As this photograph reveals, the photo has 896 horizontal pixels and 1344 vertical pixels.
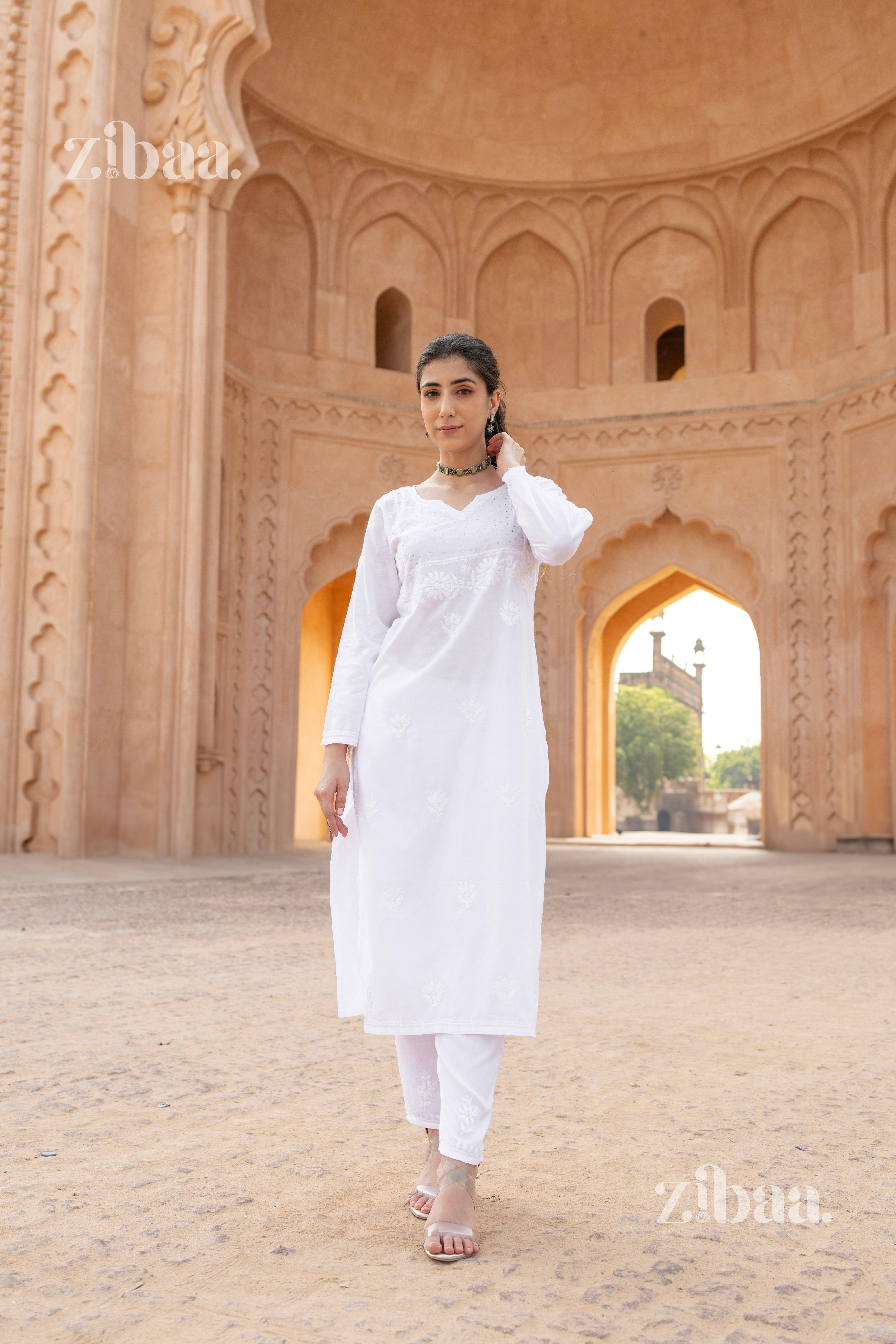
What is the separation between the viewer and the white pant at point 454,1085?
1.96 meters

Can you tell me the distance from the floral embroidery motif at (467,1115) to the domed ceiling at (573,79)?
528 inches

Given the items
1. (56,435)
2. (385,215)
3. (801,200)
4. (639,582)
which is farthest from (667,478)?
(56,435)

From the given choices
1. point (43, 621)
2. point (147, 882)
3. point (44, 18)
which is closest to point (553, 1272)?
point (147, 882)

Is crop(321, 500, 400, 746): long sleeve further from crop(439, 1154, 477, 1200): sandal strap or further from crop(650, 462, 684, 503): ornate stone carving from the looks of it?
crop(650, 462, 684, 503): ornate stone carving

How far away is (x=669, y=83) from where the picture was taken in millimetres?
14602

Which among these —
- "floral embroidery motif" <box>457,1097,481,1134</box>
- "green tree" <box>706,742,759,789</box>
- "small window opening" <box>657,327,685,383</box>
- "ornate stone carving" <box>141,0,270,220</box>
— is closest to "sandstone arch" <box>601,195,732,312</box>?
"small window opening" <box>657,327,685,383</box>

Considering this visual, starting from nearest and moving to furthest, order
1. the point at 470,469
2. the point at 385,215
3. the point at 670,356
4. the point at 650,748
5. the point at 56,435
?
the point at 470,469 → the point at 56,435 → the point at 385,215 → the point at 670,356 → the point at 650,748

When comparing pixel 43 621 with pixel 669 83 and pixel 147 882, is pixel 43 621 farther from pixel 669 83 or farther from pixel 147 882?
pixel 669 83

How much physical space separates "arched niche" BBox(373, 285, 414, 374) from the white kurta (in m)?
12.9

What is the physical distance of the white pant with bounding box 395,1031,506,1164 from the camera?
1.96m

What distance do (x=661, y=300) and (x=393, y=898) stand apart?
1439 centimetres

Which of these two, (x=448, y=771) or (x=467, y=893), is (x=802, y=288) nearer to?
(x=448, y=771)

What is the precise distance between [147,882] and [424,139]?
10714 millimetres

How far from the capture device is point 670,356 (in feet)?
59.3
